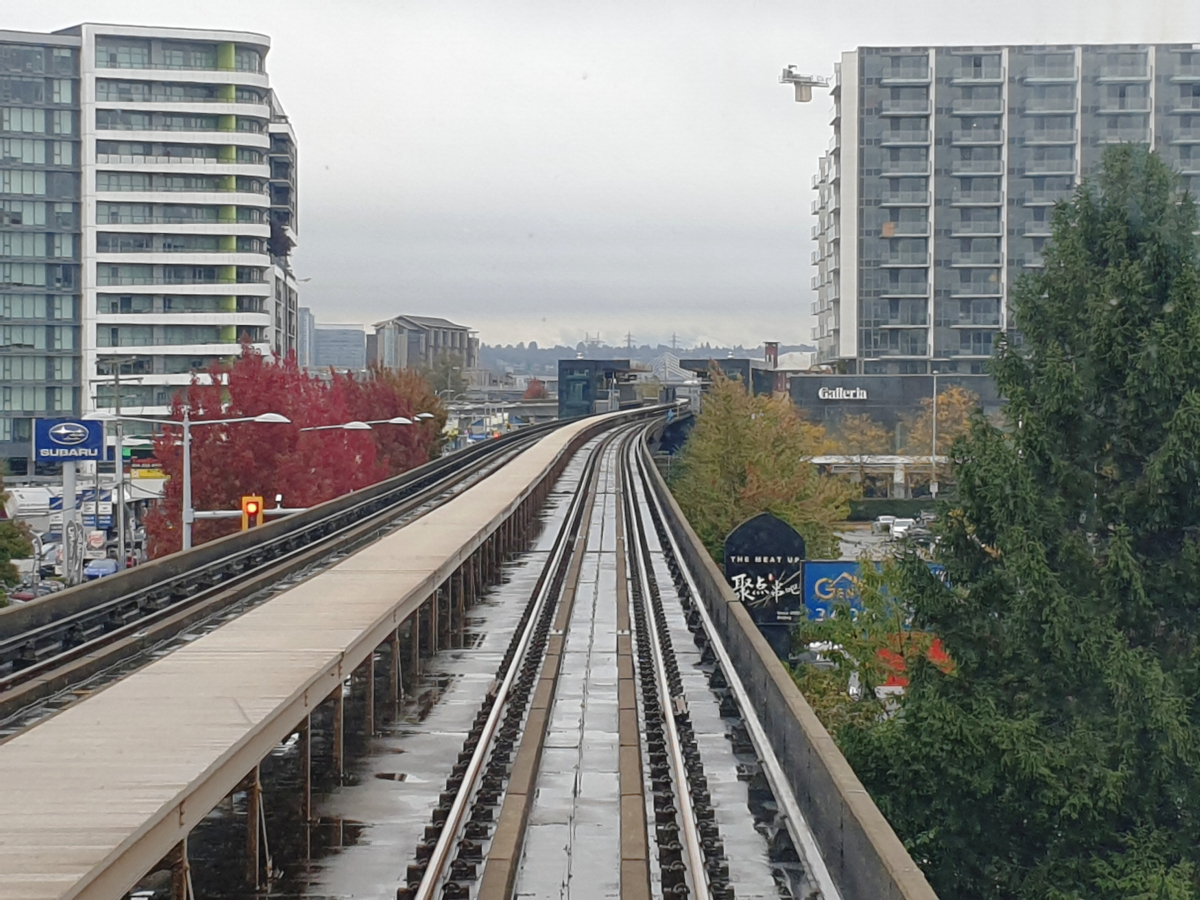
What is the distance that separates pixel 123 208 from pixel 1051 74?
47.9 meters

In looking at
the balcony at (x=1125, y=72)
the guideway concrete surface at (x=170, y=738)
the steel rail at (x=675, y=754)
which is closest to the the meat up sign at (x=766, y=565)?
the steel rail at (x=675, y=754)

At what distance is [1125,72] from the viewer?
73.8 metres

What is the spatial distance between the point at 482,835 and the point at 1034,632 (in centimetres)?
719

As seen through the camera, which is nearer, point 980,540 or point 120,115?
point 980,540

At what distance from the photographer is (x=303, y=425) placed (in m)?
42.4

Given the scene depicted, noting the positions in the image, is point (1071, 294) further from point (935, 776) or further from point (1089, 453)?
point (935, 776)

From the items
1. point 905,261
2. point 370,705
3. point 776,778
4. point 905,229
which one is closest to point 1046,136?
point 905,229

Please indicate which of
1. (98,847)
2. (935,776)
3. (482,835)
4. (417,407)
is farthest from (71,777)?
(417,407)

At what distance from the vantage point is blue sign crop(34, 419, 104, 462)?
3656 cm

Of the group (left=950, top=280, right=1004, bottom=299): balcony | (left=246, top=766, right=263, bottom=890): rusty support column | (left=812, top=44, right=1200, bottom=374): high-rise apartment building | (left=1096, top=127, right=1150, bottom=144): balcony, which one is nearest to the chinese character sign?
(left=246, top=766, right=263, bottom=890): rusty support column

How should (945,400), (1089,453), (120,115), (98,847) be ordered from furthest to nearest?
1. (120,115)
2. (945,400)
3. (1089,453)
4. (98,847)

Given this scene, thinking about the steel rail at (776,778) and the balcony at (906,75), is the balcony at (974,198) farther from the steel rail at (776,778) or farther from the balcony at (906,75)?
the steel rail at (776,778)

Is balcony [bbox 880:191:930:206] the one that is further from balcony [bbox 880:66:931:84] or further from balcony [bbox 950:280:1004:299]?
balcony [bbox 880:66:931:84]

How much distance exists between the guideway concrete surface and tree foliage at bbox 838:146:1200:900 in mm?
5404
